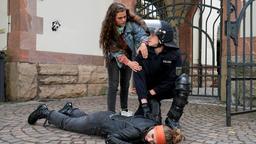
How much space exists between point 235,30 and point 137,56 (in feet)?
4.29

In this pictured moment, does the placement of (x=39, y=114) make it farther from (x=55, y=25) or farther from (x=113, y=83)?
(x=55, y=25)

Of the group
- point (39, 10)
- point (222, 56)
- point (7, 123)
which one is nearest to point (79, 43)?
point (39, 10)

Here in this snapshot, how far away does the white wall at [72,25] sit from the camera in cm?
797

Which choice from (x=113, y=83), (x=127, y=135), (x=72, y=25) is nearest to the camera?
(x=127, y=135)

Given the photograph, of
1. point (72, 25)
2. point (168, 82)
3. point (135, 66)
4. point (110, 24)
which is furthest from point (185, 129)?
point (72, 25)

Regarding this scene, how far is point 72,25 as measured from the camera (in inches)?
334

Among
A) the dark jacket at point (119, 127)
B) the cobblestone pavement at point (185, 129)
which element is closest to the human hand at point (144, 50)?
the dark jacket at point (119, 127)

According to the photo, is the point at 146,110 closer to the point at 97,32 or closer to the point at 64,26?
the point at 64,26

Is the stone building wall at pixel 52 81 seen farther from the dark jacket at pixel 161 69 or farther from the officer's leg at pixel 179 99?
the officer's leg at pixel 179 99

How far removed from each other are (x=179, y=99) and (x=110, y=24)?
4.03 ft

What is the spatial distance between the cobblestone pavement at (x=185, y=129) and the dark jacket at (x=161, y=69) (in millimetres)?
567

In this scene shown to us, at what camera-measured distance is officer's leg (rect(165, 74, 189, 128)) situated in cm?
431

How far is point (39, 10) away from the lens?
7.85m

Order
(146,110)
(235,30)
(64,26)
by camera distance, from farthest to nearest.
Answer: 1. (64,26)
2. (235,30)
3. (146,110)
